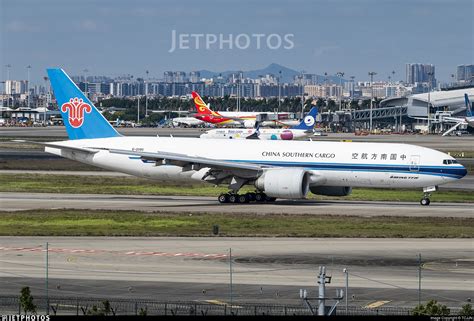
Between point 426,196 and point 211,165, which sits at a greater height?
point 211,165

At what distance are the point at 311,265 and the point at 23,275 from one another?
1186 centimetres

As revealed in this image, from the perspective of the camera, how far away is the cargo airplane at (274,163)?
2798 inches

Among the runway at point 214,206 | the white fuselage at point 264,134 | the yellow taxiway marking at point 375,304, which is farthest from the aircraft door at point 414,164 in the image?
the white fuselage at point 264,134

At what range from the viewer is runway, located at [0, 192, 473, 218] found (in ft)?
222

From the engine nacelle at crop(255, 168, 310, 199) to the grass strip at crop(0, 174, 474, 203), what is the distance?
7.07 meters

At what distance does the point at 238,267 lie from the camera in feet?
151

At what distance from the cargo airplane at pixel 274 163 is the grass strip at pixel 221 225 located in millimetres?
7208

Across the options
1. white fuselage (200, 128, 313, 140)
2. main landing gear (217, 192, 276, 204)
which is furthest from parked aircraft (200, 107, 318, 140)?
main landing gear (217, 192, 276, 204)

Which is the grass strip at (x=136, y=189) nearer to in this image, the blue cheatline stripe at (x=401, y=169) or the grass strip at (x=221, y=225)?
the blue cheatline stripe at (x=401, y=169)

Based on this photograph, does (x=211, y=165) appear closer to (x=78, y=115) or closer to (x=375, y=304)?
(x=78, y=115)

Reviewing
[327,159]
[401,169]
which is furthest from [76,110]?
[401,169]

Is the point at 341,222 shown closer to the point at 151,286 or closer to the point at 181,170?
the point at 181,170

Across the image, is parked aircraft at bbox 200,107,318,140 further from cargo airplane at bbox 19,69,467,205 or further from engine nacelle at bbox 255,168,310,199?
engine nacelle at bbox 255,168,310,199

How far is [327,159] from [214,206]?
7.90 metres
